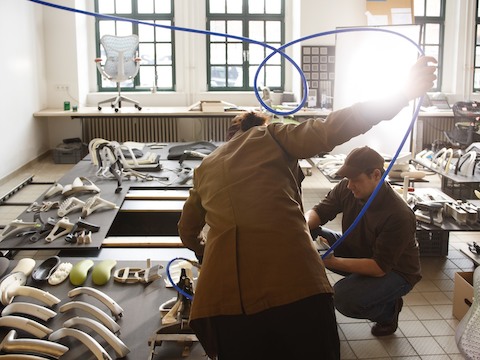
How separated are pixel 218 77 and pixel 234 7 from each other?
113 cm

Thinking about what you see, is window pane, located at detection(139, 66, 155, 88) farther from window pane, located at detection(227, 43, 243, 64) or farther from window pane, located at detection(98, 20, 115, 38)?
window pane, located at detection(227, 43, 243, 64)

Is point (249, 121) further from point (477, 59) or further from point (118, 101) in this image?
point (477, 59)

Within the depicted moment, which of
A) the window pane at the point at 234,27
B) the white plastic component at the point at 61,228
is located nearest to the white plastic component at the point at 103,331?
the white plastic component at the point at 61,228

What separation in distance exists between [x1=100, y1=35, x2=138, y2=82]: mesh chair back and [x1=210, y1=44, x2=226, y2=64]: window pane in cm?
138

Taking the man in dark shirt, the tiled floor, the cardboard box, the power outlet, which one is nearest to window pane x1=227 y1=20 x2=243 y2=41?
the power outlet

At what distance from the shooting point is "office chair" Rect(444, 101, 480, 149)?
298 inches

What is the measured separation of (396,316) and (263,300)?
1.53 m

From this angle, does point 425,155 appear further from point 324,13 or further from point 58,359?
point 58,359

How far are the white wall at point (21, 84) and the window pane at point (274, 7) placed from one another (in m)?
3.47

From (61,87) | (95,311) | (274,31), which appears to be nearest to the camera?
(95,311)

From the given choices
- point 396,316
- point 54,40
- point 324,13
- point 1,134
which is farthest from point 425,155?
point 54,40

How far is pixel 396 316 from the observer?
3.04 m

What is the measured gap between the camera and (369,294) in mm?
2816

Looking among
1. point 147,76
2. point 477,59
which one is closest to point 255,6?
point 147,76
